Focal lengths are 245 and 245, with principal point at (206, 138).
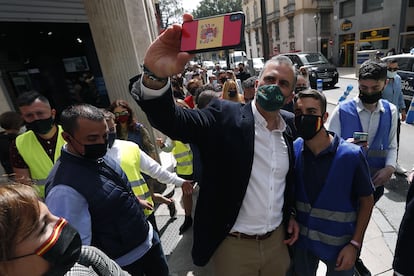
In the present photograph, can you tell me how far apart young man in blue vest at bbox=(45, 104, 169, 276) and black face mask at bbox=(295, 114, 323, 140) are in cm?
119

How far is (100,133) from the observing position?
1534mm

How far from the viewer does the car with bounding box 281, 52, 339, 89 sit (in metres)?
11.6

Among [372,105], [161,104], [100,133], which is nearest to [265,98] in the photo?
[161,104]

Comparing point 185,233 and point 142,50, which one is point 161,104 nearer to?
point 185,233

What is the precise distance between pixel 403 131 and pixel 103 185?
22.0 feet

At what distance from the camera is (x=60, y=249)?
0.82 m

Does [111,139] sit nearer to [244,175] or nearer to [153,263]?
[153,263]

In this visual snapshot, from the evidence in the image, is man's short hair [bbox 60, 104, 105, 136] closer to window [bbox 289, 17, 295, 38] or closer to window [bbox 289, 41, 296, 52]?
window [bbox 289, 41, 296, 52]

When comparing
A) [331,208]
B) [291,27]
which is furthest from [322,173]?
[291,27]

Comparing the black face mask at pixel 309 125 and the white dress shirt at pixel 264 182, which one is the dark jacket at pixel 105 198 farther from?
the black face mask at pixel 309 125

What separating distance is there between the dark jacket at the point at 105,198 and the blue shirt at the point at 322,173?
1.16 metres

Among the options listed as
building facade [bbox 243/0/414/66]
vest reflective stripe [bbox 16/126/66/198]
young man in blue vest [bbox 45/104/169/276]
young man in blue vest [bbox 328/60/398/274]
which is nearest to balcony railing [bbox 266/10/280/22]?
building facade [bbox 243/0/414/66]

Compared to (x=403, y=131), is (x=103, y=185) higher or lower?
higher

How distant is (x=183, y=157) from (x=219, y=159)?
1897 mm
